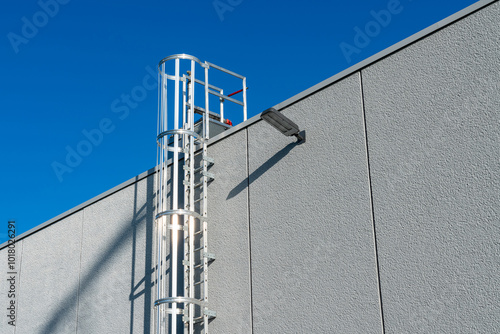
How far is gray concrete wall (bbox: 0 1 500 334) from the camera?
6379mm

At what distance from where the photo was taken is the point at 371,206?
718 centimetres

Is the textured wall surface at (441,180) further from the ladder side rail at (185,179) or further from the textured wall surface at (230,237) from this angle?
the ladder side rail at (185,179)

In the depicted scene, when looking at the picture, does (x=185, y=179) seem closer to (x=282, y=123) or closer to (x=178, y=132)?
(x=178, y=132)

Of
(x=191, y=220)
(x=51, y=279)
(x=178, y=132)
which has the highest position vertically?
(x=178, y=132)

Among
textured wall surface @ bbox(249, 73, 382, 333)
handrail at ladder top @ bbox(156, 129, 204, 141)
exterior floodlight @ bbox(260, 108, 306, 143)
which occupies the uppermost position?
handrail at ladder top @ bbox(156, 129, 204, 141)

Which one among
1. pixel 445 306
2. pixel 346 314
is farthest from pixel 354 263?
pixel 445 306

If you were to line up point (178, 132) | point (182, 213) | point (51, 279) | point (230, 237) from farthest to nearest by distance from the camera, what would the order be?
point (51, 279) → point (178, 132) → point (182, 213) → point (230, 237)

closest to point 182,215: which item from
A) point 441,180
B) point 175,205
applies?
point 175,205

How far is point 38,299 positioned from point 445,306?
24.8 feet

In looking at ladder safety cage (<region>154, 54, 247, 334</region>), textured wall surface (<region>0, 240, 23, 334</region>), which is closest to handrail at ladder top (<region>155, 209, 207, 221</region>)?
ladder safety cage (<region>154, 54, 247, 334</region>)

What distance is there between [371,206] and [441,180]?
0.84 meters

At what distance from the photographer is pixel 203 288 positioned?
862 cm

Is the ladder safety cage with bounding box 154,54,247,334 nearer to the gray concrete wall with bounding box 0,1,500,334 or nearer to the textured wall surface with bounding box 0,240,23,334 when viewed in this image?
the gray concrete wall with bounding box 0,1,500,334

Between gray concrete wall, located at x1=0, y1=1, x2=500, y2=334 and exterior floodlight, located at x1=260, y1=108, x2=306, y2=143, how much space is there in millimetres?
122
